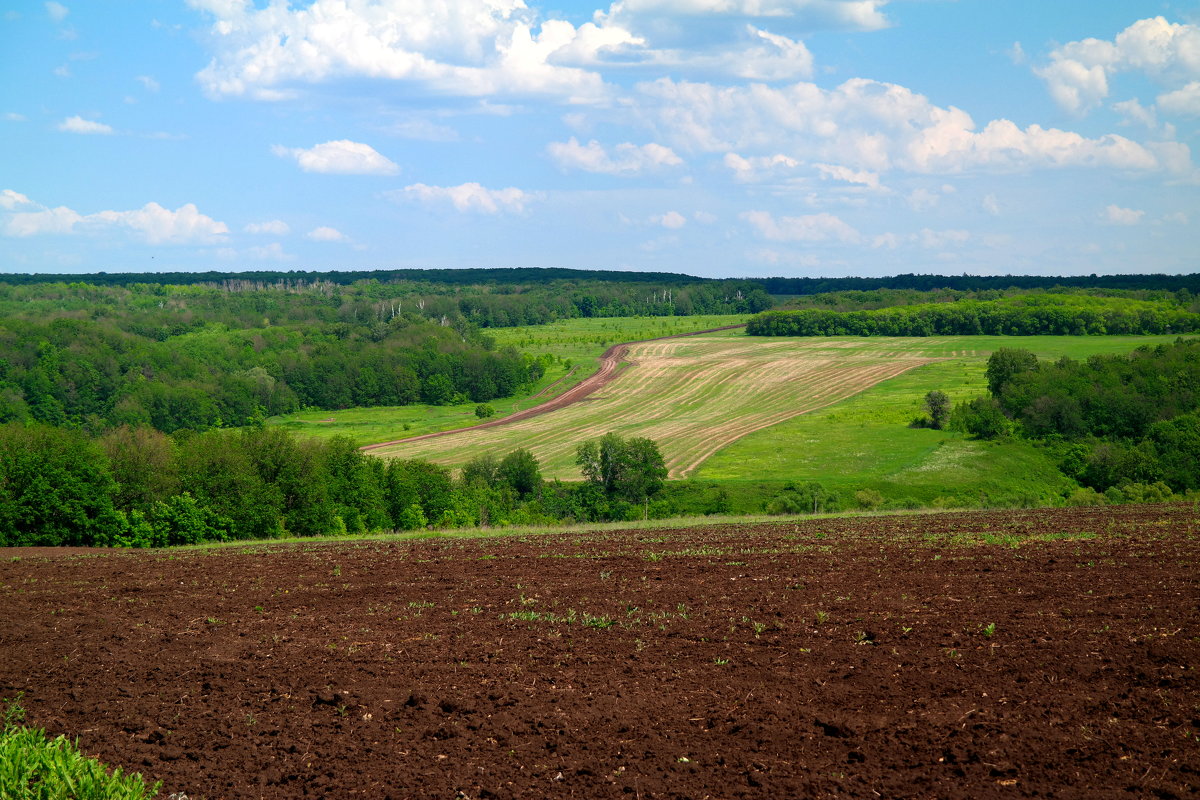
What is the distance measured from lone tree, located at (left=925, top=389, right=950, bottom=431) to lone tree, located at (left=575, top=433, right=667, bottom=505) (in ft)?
108

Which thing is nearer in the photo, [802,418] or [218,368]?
A: [802,418]

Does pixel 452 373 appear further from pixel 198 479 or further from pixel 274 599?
pixel 274 599

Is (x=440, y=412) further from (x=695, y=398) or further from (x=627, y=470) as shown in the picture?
(x=627, y=470)

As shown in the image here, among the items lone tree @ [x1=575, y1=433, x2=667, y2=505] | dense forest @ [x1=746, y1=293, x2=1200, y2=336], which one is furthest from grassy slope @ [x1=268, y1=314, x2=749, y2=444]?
dense forest @ [x1=746, y1=293, x2=1200, y2=336]

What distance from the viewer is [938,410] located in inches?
3396

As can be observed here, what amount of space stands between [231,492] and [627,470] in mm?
31482

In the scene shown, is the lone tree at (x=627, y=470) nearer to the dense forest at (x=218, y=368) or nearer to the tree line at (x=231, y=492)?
the tree line at (x=231, y=492)

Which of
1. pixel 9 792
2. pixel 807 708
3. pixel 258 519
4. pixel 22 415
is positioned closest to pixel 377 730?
pixel 9 792

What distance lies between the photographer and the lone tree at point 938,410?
85.8 m

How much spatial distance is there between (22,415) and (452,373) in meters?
53.9

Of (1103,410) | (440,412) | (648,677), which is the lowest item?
(440,412)

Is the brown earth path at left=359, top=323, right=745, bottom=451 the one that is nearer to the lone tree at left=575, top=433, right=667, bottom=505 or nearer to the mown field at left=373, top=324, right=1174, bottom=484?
the mown field at left=373, top=324, right=1174, bottom=484

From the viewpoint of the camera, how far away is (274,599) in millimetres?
18094

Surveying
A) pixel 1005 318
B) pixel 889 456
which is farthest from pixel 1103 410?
pixel 1005 318
